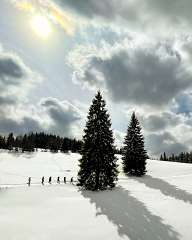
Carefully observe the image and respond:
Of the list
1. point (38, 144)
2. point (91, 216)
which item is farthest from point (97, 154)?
point (38, 144)

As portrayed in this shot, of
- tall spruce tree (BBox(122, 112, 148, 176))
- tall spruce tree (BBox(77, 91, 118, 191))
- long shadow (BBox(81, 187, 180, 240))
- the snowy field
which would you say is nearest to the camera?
the snowy field

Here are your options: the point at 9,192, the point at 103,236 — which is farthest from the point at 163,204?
the point at 9,192

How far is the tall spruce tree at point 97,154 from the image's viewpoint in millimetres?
29250

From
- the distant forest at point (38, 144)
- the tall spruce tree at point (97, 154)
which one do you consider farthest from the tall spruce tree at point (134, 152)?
the distant forest at point (38, 144)

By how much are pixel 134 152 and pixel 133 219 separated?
27.3m

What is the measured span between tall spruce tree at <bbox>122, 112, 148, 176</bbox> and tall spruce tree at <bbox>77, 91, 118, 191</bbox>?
1049cm

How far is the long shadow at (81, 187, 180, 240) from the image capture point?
13734 millimetres

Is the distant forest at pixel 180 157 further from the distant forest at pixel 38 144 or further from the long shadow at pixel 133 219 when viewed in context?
the long shadow at pixel 133 219

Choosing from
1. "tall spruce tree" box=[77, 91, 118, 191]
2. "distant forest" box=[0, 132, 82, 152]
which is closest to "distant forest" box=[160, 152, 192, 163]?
"distant forest" box=[0, 132, 82, 152]

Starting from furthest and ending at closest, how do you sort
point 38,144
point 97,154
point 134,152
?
point 38,144
point 134,152
point 97,154

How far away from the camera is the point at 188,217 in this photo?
16.7 meters

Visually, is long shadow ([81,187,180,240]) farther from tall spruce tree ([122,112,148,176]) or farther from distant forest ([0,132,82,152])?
distant forest ([0,132,82,152])

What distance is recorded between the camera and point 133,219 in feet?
53.2

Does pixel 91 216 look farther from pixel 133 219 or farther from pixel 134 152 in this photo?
pixel 134 152
